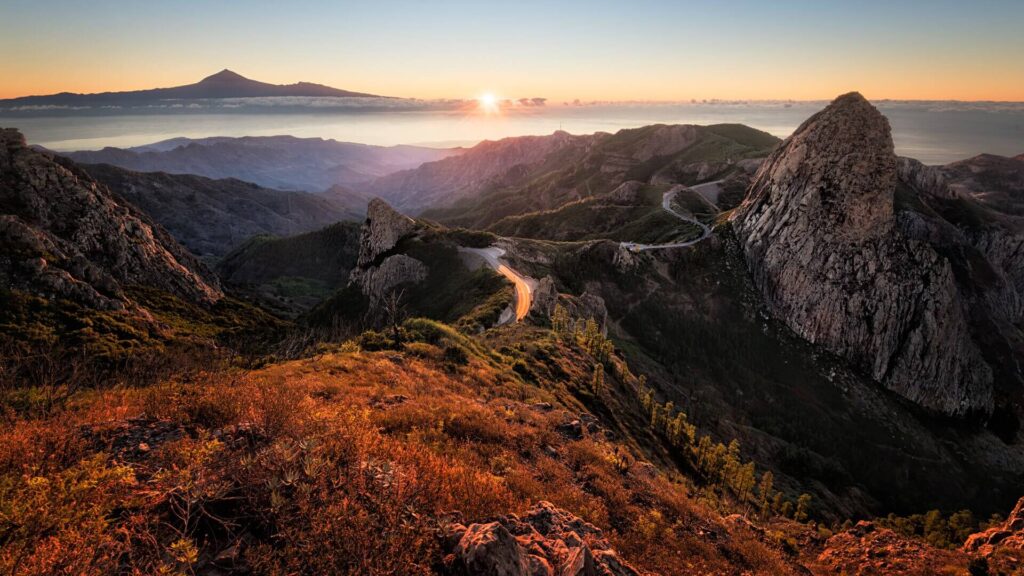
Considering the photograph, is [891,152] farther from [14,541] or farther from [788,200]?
[14,541]

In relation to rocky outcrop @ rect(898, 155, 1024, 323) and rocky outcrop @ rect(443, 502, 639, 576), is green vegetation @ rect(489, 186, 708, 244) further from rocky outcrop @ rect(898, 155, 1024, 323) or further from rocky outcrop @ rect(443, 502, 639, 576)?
rocky outcrop @ rect(443, 502, 639, 576)

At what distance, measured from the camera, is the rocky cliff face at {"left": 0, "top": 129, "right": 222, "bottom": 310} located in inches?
2040

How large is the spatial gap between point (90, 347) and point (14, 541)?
52.4 meters

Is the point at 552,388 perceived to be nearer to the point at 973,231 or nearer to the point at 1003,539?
the point at 1003,539

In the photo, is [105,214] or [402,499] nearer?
[402,499]

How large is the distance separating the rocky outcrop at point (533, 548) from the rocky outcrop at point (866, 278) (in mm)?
101913

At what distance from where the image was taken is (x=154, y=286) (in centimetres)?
8106

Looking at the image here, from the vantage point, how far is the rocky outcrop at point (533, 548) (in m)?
6.98

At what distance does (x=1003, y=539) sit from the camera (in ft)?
63.3

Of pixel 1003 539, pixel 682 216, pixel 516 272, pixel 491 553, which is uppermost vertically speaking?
pixel 491 553

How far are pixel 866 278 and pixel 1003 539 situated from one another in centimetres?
8653

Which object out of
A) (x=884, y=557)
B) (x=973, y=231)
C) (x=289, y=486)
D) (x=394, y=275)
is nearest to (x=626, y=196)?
(x=973, y=231)

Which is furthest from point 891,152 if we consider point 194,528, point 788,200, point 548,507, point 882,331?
point 194,528

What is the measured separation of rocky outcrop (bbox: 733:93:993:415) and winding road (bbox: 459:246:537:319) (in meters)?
62.0
